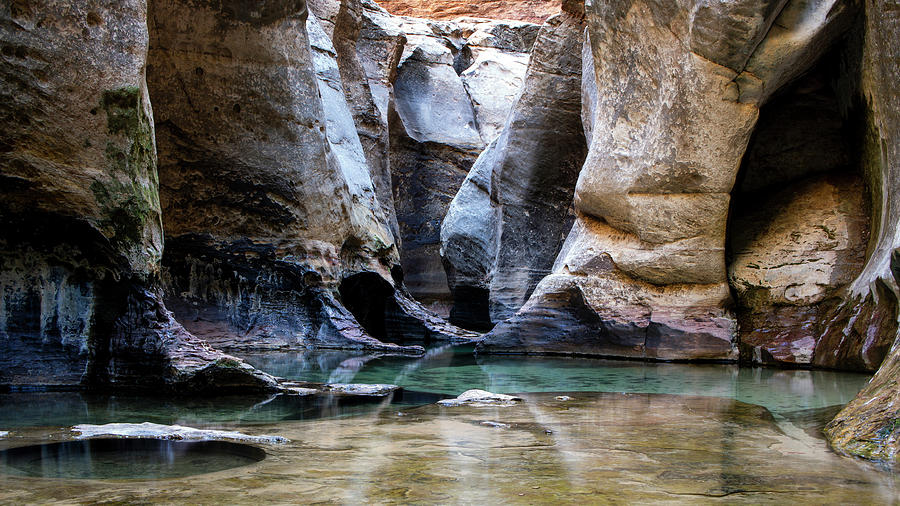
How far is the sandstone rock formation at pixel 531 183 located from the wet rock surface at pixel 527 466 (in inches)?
284

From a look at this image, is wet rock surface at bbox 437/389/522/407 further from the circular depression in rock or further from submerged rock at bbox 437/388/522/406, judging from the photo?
the circular depression in rock

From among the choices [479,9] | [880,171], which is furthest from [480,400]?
[479,9]

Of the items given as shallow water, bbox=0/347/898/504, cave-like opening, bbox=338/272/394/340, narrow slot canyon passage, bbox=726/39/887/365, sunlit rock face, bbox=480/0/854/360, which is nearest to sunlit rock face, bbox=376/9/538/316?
cave-like opening, bbox=338/272/394/340

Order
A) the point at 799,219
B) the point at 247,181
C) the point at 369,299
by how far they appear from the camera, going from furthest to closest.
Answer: the point at 369,299, the point at 247,181, the point at 799,219

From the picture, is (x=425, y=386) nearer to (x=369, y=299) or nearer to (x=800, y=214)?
(x=800, y=214)

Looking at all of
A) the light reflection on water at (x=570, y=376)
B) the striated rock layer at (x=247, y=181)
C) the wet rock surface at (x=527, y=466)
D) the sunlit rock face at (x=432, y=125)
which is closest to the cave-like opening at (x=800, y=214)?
the light reflection on water at (x=570, y=376)

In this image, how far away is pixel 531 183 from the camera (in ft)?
36.1

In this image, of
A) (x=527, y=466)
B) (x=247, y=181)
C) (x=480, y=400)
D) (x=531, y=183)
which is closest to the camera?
(x=527, y=466)

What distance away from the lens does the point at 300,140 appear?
8.38 m

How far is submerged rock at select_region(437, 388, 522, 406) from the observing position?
426 centimetres

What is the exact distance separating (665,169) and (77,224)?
181 inches

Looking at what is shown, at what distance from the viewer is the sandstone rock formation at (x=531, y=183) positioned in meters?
→ 10.5

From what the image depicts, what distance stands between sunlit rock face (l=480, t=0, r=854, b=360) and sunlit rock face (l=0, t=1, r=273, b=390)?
3811 millimetres

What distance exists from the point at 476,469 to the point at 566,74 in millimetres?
8577
